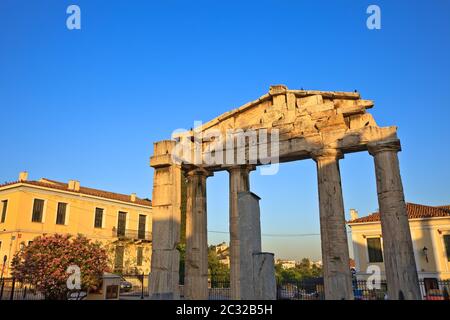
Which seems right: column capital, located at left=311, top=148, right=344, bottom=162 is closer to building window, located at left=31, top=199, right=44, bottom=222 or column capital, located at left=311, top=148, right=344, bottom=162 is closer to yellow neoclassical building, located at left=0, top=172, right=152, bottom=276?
yellow neoclassical building, located at left=0, top=172, right=152, bottom=276

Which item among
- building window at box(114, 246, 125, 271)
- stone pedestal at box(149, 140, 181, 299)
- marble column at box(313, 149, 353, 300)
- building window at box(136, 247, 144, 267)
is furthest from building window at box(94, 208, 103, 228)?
marble column at box(313, 149, 353, 300)

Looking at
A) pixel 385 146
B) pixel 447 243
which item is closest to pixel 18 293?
pixel 385 146

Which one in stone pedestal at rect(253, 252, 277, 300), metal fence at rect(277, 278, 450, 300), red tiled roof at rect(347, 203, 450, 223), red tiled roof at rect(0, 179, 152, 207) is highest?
red tiled roof at rect(0, 179, 152, 207)

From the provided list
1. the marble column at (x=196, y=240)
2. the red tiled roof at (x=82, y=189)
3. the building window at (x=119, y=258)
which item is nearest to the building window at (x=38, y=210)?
the red tiled roof at (x=82, y=189)

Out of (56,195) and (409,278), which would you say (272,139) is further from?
(56,195)

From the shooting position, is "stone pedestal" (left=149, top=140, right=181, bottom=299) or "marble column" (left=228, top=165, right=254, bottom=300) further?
"marble column" (left=228, top=165, right=254, bottom=300)

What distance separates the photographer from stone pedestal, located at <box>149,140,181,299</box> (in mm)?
12578

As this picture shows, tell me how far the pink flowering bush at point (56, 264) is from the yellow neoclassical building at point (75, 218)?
10.6 metres

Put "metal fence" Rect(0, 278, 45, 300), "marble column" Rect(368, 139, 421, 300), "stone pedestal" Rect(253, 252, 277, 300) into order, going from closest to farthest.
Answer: "stone pedestal" Rect(253, 252, 277, 300) → "marble column" Rect(368, 139, 421, 300) → "metal fence" Rect(0, 278, 45, 300)

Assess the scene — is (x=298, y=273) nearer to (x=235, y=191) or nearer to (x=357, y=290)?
(x=357, y=290)

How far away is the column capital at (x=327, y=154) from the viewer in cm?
1252

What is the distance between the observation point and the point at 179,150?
14602 mm
